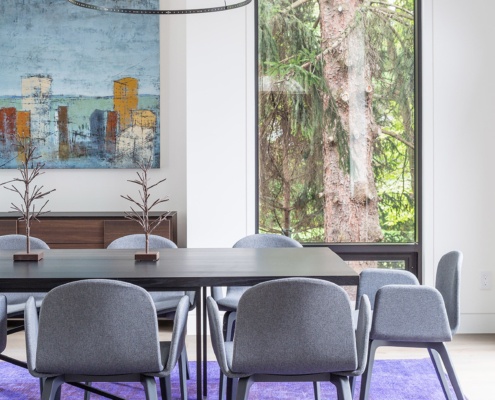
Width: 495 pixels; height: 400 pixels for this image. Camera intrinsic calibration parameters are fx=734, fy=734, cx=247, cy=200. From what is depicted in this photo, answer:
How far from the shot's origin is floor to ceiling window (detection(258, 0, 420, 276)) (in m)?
5.44

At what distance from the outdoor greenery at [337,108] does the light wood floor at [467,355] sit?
906 mm

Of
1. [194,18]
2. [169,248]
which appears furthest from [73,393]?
[194,18]

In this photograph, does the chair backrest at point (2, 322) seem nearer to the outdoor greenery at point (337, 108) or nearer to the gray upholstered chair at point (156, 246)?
the gray upholstered chair at point (156, 246)

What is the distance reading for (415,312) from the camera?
3.28 m

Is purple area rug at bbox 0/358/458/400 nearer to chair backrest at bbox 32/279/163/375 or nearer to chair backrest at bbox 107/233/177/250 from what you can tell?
chair backrest at bbox 107/233/177/250

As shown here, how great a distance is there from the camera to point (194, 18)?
529cm

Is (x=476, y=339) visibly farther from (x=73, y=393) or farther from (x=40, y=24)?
(x=40, y=24)

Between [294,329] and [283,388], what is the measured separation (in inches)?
63.5

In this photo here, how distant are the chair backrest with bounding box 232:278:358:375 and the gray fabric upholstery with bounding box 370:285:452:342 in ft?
2.40

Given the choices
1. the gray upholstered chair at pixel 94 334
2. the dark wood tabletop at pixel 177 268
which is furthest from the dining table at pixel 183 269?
the gray upholstered chair at pixel 94 334

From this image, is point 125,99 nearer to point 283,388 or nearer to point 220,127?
point 220,127

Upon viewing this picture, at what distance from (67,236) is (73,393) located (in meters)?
1.54

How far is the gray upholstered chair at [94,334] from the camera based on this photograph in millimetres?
2510

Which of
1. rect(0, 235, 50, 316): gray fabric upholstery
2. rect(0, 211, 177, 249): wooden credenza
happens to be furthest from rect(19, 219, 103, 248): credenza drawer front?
rect(0, 235, 50, 316): gray fabric upholstery
